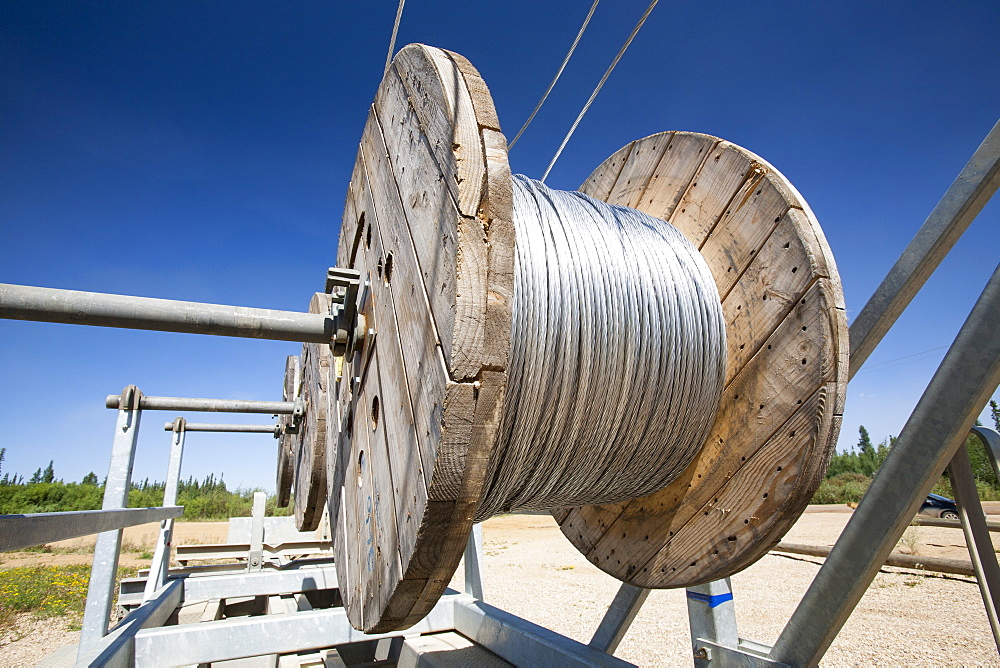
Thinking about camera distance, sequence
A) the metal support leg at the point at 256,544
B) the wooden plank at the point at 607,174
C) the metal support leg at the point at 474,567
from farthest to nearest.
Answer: the metal support leg at the point at 256,544, the metal support leg at the point at 474,567, the wooden plank at the point at 607,174

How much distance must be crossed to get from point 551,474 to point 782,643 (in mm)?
712

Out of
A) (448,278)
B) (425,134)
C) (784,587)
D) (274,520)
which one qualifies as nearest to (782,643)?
(448,278)

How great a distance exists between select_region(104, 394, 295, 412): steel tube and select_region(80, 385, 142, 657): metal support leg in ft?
0.78

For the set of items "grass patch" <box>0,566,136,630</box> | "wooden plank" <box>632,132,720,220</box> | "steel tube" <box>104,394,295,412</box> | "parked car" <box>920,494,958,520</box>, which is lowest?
"grass patch" <box>0,566,136,630</box>

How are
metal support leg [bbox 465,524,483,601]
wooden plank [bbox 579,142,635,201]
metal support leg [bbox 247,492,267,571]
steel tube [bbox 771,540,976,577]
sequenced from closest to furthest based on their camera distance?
wooden plank [bbox 579,142,635,201] → metal support leg [bbox 465,524,483,601] → metal support leg [bbox 247,492,267,571] → steel tube [bbox 771,540,976,577]

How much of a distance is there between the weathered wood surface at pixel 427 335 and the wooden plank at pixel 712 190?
96 centimetres

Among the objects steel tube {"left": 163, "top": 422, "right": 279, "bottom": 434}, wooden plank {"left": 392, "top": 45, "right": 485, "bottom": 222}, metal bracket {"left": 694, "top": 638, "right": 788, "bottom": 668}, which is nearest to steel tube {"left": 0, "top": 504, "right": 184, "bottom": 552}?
wooden plank {"left": 392, "top": 45, "right": 485, "bottom": 222}

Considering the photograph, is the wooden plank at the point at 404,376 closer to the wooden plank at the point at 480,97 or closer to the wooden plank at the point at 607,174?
the wooden plank at the point at 480,97

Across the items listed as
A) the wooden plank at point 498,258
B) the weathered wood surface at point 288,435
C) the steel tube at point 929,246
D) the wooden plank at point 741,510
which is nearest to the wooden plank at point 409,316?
the wooden plank at point 498,258

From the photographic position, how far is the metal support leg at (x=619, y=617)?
7.10ft

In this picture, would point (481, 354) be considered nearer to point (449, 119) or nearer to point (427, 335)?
point (427, 335)

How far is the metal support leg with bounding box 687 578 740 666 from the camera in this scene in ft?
5.76

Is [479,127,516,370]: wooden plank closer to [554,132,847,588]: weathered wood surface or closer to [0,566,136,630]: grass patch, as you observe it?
[554,132,847,588]: weathered wood surface

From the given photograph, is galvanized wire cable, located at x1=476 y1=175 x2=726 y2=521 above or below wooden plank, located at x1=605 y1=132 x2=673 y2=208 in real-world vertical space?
below
